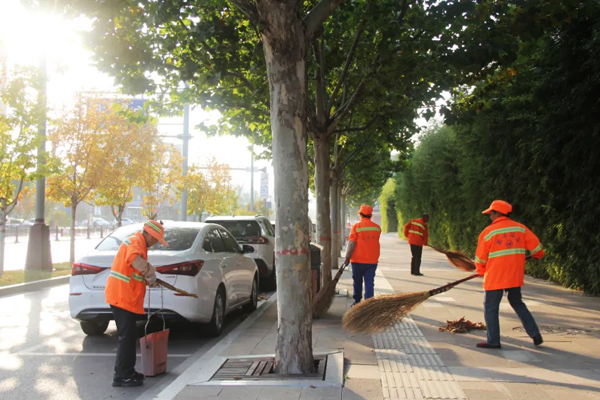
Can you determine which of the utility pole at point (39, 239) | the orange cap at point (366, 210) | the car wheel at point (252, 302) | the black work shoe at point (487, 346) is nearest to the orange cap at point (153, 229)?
the black work shoe at point (487, 346)

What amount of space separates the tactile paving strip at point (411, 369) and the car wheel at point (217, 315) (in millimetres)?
2218

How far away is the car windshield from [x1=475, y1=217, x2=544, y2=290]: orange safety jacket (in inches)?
157

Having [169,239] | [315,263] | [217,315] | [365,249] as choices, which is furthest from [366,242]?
[169,239]

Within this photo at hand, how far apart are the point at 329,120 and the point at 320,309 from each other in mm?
3904

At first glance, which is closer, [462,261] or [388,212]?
[462,261]

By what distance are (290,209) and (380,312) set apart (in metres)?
1.72

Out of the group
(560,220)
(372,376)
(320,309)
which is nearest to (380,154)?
(560,220)

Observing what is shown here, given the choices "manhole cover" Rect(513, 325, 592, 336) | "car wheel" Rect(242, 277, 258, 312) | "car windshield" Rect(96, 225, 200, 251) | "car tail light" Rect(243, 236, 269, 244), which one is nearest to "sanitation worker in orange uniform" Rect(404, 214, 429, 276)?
"car tail light" Rect(243, 236, 269, 244)

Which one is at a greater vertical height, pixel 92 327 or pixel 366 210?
pixel 366 210

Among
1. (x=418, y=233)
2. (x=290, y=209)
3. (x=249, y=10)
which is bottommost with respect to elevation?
(x=418, y=233)

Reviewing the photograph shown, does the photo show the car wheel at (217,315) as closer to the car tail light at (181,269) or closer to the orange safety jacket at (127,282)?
the car tail light at (181,269)

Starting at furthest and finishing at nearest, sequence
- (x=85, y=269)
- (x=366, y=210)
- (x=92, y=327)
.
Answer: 1. (x=366, y=210)
2. (x=92, y=327)
3. (x=85, y=269)

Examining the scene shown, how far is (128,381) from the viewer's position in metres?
5.60

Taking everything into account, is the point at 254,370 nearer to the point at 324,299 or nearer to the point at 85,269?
the point at 85,269
